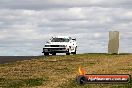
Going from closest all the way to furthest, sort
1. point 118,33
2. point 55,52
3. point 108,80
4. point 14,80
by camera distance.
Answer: point 108,80
point 14,80
point 118,33
point 55,52

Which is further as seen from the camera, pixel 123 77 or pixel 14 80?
pixel 14 80

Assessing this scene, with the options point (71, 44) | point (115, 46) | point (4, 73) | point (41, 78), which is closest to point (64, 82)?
point (41, 78)

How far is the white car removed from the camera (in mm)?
37438

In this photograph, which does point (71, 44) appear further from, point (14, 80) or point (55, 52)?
point (14, 80)

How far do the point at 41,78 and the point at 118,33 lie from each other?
18.5 metres

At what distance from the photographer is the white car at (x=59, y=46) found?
37438mm

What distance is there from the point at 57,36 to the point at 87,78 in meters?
30.6

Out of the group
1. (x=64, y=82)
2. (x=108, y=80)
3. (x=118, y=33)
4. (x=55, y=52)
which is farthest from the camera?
(x=55, y=52)

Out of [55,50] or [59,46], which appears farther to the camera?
[59,46]

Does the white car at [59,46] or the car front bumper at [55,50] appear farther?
the white car at [59,46]

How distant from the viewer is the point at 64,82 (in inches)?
628

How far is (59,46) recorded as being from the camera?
37.8 meters

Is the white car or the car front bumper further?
the white car

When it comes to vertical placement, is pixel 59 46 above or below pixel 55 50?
above
